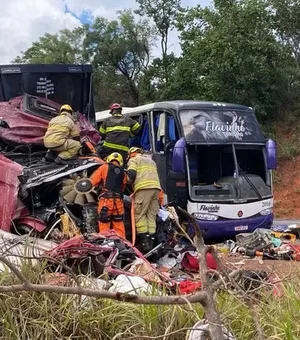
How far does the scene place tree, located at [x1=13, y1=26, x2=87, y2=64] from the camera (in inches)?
1357

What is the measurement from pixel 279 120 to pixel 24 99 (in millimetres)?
15669

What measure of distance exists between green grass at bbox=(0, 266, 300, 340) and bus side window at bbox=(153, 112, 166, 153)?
21.6 feet

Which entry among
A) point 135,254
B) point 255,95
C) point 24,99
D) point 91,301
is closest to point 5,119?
point 24,99

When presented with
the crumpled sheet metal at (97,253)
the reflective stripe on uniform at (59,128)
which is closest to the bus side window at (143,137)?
the reflective stripe on uniform at (59,128)

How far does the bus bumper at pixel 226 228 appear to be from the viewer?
32.3 feet

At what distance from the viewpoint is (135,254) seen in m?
6.24

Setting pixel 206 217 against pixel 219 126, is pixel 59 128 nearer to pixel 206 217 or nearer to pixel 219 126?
pixel 206 217

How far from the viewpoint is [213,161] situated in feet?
35.5

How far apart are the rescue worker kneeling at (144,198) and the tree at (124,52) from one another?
21347 mm

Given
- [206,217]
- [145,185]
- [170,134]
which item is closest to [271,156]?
[206,217]

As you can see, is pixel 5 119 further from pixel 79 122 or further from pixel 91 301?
pixel 91 301

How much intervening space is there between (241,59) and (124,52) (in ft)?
34.3

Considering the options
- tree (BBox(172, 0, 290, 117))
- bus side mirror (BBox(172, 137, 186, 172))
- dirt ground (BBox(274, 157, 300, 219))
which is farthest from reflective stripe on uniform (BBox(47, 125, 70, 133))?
tree (BBox(172, 0, 290, 117))

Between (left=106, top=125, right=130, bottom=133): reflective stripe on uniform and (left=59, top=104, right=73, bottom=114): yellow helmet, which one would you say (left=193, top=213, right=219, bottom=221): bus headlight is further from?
(left=59, top=104, right=73, bottom=114): yellow helmet
